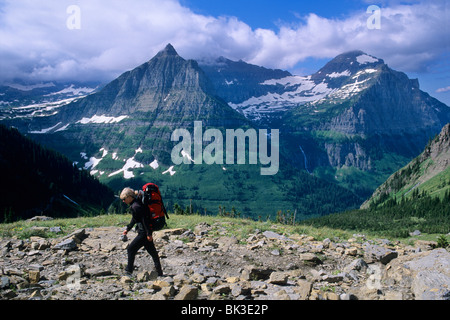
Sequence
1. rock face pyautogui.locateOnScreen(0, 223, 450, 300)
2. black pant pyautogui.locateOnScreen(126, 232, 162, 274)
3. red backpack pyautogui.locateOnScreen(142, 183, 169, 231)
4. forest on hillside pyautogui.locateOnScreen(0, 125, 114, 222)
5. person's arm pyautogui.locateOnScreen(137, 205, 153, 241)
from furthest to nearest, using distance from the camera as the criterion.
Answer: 1. forest on hillside pyautogui.locateOnScreen(0, 125, 114, 222)
2. red backpack pyautogui.locateOnScreen(142, 183, 169, 231)
3. person's arm pyautogui.locateOnScreen(137, 205, 153, 241)
4. black pant pyautogui.locateOnScreen(126, 232, 162, 274)
5. rock face pyautogui.locateOnScreen(0, 223, 450, 300)

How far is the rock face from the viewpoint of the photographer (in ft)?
36.4

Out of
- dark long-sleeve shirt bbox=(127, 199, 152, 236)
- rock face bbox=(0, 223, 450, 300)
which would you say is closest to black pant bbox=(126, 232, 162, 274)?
dark long-sleeve shirt bbox=(127, 199, 152, 236)

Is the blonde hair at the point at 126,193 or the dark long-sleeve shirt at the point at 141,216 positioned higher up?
the blonde hair at the point at 126,193

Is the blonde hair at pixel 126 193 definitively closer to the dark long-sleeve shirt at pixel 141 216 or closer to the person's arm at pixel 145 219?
the dark long-sleeve shirt at pixel 141 216

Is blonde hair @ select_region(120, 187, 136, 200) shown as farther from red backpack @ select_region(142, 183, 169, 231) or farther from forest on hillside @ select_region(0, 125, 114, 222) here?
forest on hillside @ select_region(0, 125, 114, 222)

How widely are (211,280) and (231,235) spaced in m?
7.63

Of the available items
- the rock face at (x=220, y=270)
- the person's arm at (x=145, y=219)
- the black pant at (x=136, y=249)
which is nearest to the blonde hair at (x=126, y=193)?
the person's arm at (x=145, y=219)

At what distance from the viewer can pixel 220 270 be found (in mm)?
14586

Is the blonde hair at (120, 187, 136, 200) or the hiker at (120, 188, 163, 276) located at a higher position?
the blonde hair at (120, 187, 136, 200)

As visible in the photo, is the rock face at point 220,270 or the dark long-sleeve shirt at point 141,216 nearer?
the rock face at point 220,270

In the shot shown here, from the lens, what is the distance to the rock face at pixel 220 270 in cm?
1109

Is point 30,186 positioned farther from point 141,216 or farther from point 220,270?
point 220,270

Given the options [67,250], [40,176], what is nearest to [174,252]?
[67,250]
